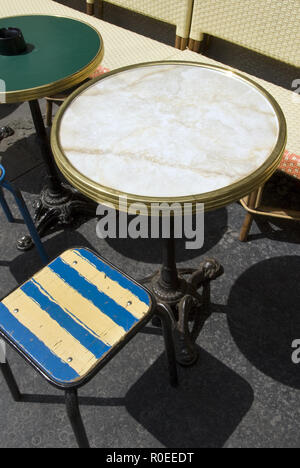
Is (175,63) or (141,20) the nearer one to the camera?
(175,63)

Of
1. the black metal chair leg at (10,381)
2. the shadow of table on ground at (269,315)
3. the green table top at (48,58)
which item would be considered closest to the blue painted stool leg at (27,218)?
the green table top at (48,58)

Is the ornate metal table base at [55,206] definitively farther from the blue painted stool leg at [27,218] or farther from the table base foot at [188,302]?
the table base foot at [188,302]

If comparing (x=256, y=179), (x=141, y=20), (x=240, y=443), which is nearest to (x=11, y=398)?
(x=240, y=443)

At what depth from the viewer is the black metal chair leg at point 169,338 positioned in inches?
59.5

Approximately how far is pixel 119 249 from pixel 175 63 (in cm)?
115

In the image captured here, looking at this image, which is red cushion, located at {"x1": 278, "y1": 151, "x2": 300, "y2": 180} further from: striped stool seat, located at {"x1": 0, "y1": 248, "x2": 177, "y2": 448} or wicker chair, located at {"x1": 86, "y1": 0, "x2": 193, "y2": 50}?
wicker chair, located at {"x1": 86, "y1": 0, "x2": 193, "y2": 50}

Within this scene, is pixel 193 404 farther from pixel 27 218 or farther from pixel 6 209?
pixel 6 209

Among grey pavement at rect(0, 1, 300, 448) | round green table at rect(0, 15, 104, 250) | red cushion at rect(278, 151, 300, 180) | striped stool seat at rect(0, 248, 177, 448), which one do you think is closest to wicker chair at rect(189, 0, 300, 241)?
red cushion at rect(278, 151, 300, 180)

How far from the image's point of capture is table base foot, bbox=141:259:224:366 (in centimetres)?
194

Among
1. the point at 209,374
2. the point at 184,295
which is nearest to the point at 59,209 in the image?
the point at 184,295

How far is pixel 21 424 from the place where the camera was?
1.79 m

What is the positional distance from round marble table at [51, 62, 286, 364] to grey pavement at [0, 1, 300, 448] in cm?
23

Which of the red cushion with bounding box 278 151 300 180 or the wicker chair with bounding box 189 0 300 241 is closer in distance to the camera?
the red cushion with bounding box 278 151 300 180
